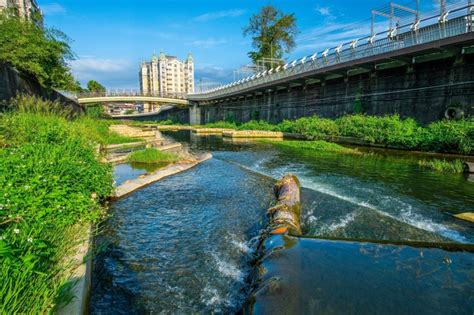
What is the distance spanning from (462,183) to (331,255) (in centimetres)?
895

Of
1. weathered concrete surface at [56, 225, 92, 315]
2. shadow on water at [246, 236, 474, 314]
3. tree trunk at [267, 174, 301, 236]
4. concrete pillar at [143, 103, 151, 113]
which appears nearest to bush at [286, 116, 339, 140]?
tree trunk at [267, 174, 301, 236]

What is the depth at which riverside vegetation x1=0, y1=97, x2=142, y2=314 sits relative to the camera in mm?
2436

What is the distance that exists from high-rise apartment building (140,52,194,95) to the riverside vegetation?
160 metres

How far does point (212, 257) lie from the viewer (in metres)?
5.05

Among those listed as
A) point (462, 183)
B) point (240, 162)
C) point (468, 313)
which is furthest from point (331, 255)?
point (240, 162)

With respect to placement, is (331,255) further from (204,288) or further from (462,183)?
(462,183)

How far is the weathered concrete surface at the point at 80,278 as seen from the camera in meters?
2.92

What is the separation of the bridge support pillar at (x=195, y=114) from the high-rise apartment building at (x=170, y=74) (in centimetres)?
9796

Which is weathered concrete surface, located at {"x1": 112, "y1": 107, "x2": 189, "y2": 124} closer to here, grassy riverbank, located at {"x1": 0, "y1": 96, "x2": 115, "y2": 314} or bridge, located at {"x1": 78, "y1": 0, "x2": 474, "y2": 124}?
bridge, located at {"x1": 78, "y1": 0, "x2": 474, "y2": 124}

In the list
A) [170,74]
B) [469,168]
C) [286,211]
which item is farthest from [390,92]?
[170,74]

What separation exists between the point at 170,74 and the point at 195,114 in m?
112

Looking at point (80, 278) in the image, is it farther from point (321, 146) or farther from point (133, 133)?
point (133, 133)

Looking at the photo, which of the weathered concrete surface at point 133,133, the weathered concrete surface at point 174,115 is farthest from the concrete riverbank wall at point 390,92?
the weathered concrete surface at point 174,115

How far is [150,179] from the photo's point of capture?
1050 cm
